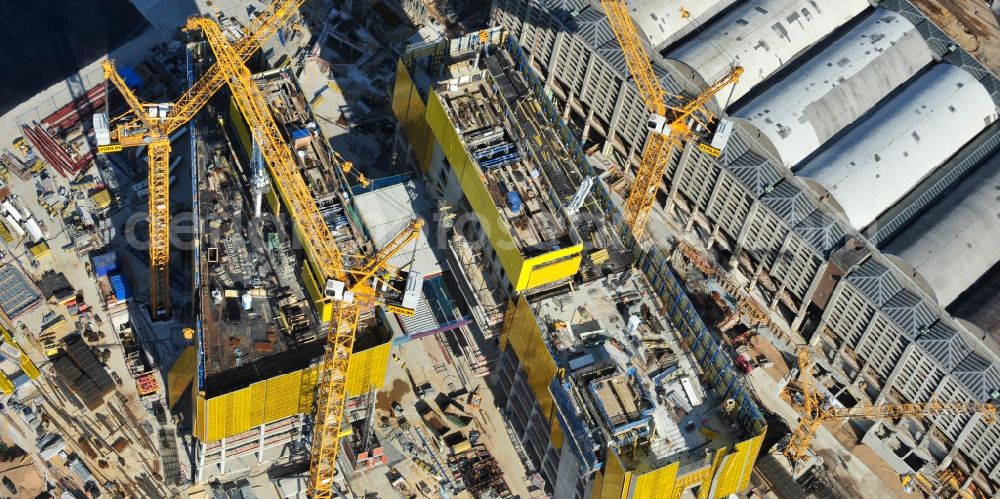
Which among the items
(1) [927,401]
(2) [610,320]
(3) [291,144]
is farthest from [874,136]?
(3) [291,144]

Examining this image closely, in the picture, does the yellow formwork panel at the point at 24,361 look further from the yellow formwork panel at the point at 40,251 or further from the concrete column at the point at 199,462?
the concrete column at the point at 199,462

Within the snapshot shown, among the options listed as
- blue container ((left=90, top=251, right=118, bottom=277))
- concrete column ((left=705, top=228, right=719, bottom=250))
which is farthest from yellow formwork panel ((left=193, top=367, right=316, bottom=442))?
concrete column ((left=705, top=228, right=719, bottom=250))

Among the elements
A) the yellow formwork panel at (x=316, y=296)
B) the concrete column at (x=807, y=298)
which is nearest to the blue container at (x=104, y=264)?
the yellow formwork panel at (x=316, y=296)

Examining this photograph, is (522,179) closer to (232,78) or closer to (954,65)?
(232,78)

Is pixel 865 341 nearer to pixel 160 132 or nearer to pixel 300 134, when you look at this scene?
pixel 300 134

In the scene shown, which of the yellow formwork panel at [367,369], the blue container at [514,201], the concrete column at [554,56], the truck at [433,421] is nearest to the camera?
the yellow formwork panel at [367,369]

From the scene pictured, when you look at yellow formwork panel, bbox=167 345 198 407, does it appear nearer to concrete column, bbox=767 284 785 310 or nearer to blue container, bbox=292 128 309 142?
blue container, bbox=292 128 309 142
